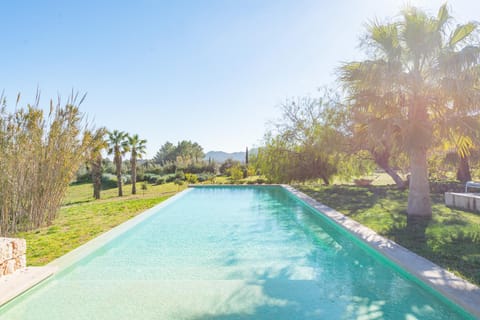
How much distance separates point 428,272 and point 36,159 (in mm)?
7091

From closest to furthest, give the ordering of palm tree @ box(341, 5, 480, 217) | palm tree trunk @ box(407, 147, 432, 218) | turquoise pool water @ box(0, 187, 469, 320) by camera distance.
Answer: turquoise pool water @ box(0, 187, 469, 320), palm tree @ box(341, 5, 480, 217), palm tree trunk @ box(407, 147, 432, 218)

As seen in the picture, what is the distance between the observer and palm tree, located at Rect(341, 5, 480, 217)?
5.68 m

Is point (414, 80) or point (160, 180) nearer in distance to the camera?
point (414, 80)

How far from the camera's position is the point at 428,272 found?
10.2 ft

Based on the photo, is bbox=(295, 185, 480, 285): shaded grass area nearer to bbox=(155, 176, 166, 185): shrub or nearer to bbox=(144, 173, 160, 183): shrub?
bbox=(155, 176, 166, 185): shrub

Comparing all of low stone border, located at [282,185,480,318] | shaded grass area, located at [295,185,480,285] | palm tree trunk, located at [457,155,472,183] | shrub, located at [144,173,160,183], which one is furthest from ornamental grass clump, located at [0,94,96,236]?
shrub, located at [144,173,160,183]

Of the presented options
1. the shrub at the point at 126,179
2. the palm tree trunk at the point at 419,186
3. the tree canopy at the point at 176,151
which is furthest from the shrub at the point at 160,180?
the palm tree trunk at the point at 419,186

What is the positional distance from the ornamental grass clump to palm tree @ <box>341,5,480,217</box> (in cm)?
673

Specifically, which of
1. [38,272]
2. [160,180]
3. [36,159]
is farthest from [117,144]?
[38,272]

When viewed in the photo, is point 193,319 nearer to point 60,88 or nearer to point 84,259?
point 84,259

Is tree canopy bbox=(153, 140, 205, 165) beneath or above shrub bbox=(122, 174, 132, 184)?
above

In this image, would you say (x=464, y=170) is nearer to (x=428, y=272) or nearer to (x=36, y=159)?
(x=428, y=272)

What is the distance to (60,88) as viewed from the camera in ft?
20.6

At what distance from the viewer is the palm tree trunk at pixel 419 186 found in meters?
6.19
